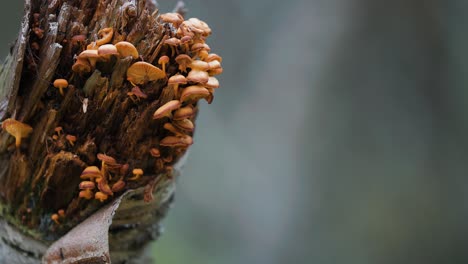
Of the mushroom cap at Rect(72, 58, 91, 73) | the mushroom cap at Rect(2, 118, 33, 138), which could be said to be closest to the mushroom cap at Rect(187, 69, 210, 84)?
the mushroom cap at Rect(72, 58, 91, 73)

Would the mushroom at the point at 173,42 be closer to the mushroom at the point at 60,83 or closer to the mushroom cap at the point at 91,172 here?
the mushroom at the point at 60,83

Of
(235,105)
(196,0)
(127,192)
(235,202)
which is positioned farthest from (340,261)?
(127,192)

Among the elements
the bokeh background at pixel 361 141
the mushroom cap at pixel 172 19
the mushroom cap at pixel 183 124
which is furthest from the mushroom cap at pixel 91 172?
the bokeh background at pixel 361 141

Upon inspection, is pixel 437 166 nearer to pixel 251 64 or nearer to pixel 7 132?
pixel 251 64

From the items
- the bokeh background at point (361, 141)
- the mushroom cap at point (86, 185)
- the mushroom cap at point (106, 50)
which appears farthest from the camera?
the bokeh background at point (361, 141)

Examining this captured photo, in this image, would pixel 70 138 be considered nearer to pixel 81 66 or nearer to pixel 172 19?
pixel 81 66

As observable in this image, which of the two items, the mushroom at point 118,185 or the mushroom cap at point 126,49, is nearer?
the mushroom cap at point 126,49
